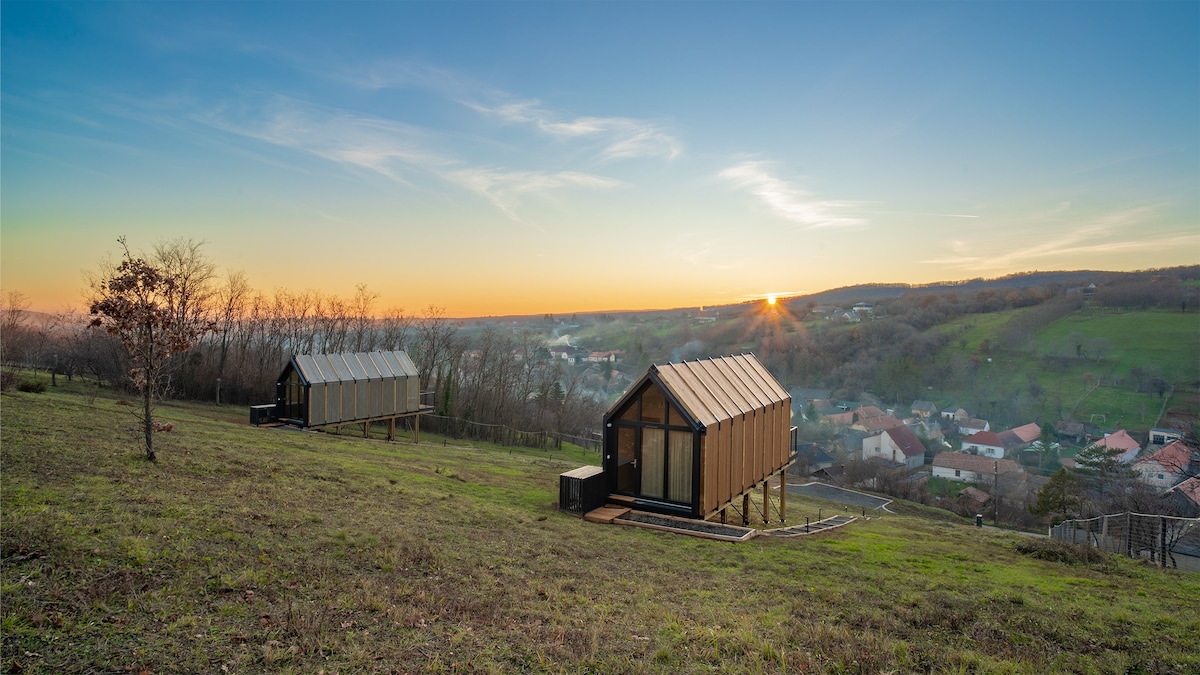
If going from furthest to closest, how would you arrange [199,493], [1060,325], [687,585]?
[1060,325] < [199,493] < [687,585]

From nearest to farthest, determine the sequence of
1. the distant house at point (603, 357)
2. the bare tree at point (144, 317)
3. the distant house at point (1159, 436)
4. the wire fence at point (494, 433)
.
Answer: the bare tree at point (144, 317)
the wire fence at point (494, 433)
the distant house at point (1159, 436)
the distant house at point (603, 357)

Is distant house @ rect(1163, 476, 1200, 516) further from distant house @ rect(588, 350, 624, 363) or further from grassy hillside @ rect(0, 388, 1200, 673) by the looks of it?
distant house @ rect(588, 350, 624, 363)

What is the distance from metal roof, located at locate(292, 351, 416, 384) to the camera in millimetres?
27547

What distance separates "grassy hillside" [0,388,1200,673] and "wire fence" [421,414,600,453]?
30.5 m

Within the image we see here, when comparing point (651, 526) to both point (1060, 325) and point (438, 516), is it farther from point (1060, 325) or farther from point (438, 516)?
point (1060, 325)

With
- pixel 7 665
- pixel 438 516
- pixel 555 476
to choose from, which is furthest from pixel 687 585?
pixel 555 476

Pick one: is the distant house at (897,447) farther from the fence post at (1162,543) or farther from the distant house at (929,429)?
the fence post at (1162,543)

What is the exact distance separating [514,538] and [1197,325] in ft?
380

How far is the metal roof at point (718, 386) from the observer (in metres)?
15.2

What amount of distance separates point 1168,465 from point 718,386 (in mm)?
34032

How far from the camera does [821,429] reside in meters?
74.9

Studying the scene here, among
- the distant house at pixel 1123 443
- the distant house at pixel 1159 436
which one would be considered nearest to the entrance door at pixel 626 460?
the distant house at pixel 1123 443

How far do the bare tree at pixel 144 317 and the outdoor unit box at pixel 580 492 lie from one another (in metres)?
9.71

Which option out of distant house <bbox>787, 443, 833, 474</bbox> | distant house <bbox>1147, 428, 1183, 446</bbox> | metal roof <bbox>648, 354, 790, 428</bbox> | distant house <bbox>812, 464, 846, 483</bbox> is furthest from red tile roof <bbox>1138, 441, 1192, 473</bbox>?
metal roof <bbox>648, 354, 790, 428</bbox>
